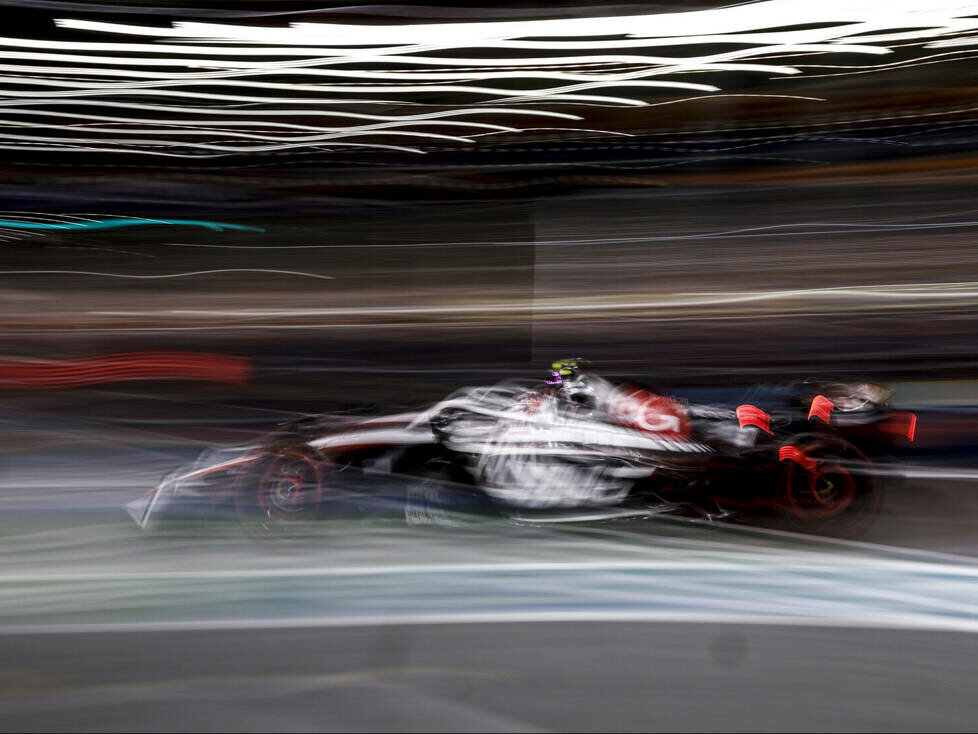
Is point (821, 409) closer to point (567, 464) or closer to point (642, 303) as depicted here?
point (642, 303)

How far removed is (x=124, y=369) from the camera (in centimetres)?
272

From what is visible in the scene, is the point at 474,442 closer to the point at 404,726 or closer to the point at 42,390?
the point at 404,726

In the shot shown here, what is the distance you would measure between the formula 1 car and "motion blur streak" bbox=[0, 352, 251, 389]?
56 cm

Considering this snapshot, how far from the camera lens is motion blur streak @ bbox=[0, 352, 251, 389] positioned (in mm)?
2709

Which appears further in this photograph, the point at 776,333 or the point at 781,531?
the point at 776,333

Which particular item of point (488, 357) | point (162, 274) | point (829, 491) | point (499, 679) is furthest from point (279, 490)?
point (829, 491)

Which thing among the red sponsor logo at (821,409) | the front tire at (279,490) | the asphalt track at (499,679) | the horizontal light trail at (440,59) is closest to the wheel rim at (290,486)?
the front tire at (279,490)

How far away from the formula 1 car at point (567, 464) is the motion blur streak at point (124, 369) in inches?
21.9

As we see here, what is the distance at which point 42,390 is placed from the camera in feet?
9.00

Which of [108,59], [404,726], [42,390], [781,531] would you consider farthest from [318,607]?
[108,59]

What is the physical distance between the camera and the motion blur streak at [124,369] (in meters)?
2.71

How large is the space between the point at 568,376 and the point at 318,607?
1.13 m

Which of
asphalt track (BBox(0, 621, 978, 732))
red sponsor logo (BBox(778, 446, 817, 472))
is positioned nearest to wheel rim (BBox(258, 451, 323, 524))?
asphalt track (BBox(0, 621, 978, 732))

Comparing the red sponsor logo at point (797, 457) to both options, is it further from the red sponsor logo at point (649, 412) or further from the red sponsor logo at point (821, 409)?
the red sponsor logo at point (649, 412)
